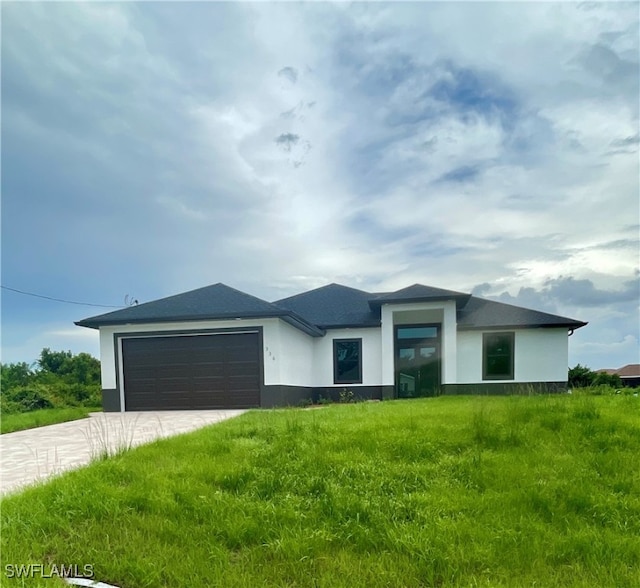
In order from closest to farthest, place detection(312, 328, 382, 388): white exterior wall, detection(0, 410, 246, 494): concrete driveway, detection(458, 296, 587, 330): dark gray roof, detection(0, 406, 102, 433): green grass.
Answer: detection(0, 410, 246, 494): concrete driveway, detection(0, 406, 102, 433): green grass, detection(458, 296, 587, 330): dark gray roof, detection(312, 328, 382, 388): white exterior wall

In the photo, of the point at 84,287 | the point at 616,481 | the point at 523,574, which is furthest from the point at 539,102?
the point at 84,287

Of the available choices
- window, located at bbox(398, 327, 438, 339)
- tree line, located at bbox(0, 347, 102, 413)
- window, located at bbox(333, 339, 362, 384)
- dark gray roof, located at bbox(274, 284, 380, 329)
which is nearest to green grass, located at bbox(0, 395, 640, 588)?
window, located at bbox(333, 339, 362, 384)

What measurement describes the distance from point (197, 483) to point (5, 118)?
935 centimetres

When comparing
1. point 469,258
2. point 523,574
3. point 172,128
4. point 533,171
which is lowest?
point 523,574

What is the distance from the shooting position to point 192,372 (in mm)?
13391

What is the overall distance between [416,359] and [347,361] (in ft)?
9.63

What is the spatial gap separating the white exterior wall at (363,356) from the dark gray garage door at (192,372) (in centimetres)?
453

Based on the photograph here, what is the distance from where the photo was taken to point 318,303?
18953 millimetres

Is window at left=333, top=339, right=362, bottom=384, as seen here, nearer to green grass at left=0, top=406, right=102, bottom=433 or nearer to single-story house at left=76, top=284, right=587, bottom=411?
single-story house at left=76, top=284, right=587, bottom=411

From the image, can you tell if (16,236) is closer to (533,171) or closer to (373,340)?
(373,340)

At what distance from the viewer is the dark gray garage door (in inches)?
516

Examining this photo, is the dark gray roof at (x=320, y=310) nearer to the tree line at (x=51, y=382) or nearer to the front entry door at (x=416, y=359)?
the front entry door at (x=416, y=359)

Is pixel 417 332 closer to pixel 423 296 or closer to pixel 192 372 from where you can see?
pixel 423 296

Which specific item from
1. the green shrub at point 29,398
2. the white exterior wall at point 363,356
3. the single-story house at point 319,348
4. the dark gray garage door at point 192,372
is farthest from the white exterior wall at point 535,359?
the green shrub at point 29,398
